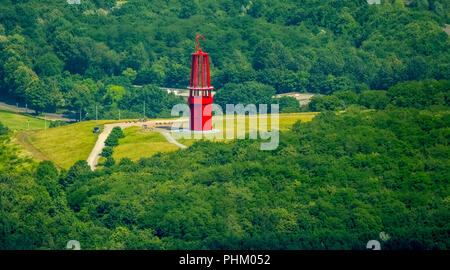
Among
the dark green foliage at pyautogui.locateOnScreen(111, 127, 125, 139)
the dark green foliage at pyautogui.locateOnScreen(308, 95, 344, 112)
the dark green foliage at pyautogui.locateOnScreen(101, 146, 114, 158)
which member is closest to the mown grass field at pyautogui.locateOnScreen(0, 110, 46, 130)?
the dark green foliage at pyautogui.locateOnScreen(111, 127, 125, 139)

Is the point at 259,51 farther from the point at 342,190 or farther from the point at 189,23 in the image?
the point at 342,190

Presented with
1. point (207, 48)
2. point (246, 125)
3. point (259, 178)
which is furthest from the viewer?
point (207, 48)

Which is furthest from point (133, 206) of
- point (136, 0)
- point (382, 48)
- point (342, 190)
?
point (136, 0)

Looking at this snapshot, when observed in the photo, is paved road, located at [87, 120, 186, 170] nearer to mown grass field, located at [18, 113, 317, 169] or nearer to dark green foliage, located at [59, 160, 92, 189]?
mown grass field, located at [18, 113, 317, 169]

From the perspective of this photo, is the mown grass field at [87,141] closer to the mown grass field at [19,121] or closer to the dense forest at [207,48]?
the mown grass field at [19,121]

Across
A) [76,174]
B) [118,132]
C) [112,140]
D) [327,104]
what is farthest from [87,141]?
[327,104]

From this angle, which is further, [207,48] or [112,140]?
[207,48]

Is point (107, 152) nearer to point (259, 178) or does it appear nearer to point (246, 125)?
point (246, 125)
